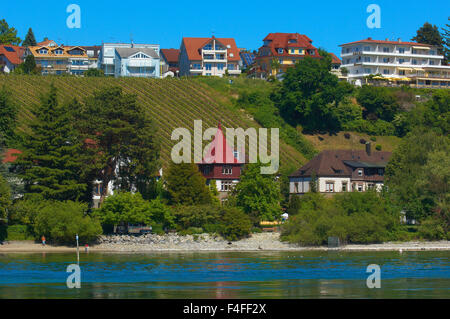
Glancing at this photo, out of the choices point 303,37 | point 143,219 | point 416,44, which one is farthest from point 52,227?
point 416,44

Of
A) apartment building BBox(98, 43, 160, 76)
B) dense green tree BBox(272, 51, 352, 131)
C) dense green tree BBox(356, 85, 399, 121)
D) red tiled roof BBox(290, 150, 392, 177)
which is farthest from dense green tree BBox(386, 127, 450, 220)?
apartment building BBox(98, 43, 160, 76)

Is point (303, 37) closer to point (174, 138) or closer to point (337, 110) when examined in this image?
point (337, 110)

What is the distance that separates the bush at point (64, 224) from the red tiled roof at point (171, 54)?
103 m

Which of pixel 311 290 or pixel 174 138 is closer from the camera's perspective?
pixel 311 290

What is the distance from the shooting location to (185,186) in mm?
84250

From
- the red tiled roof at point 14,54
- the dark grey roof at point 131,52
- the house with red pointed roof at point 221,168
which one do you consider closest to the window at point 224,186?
the house with red pointed roof at point 221,168

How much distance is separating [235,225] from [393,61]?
9845 centimetres

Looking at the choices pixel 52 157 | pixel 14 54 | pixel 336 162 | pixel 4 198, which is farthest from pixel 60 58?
pixel 4 198

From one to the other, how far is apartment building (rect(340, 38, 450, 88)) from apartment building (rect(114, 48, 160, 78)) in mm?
39733

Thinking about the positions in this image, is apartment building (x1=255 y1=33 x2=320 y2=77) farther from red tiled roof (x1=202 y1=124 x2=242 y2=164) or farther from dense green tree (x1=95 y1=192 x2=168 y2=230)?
dense green tree (x1=95 y1=192 x2=168 y2=230)

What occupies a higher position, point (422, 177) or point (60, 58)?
point (60, 58)

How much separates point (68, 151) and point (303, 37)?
94175mm

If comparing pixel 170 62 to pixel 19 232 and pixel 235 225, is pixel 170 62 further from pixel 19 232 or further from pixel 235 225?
pixel 19 232
